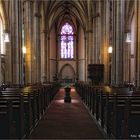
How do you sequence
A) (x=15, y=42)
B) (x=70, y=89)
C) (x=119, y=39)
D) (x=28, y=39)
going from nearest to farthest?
(x=119, y=39)
(x=15, y=42)
(x=70, y=89)
(x=28, y=39)

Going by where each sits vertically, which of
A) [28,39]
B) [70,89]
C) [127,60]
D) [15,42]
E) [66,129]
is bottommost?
[66,129]

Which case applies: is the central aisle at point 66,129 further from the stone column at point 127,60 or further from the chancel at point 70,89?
the stone column at point 127,60

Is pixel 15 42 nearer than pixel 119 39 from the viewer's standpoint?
No

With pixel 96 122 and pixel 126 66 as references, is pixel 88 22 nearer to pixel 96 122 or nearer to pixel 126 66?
pixel 126 66

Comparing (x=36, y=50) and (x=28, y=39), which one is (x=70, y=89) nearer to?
(x=28, y=39)

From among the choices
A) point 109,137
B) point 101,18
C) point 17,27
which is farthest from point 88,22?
point 109,137

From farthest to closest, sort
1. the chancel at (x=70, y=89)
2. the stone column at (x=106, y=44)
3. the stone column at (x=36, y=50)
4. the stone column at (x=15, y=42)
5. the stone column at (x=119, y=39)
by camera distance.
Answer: the stone column at (x=36, y=50), the stone column at (x=106, y=44), the stone column at (x=15, y=42), the stone column at (x=119, y=39), the chancel at (x=70, y=89)

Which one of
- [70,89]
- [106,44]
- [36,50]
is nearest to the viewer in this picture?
[70,89]

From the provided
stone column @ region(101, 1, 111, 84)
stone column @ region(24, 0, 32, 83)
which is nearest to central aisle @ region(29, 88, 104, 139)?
stone column @ region(24, 0, 32, 83)

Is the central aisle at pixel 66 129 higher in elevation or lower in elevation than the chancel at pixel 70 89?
lower

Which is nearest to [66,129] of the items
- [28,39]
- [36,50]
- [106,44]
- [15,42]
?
[15,42]

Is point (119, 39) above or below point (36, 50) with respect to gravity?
above

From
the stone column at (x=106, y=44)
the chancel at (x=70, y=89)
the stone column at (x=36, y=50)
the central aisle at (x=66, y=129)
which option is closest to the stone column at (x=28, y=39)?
the chancel at (x=70, y=89)

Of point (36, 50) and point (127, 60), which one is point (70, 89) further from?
point (127, 60)
